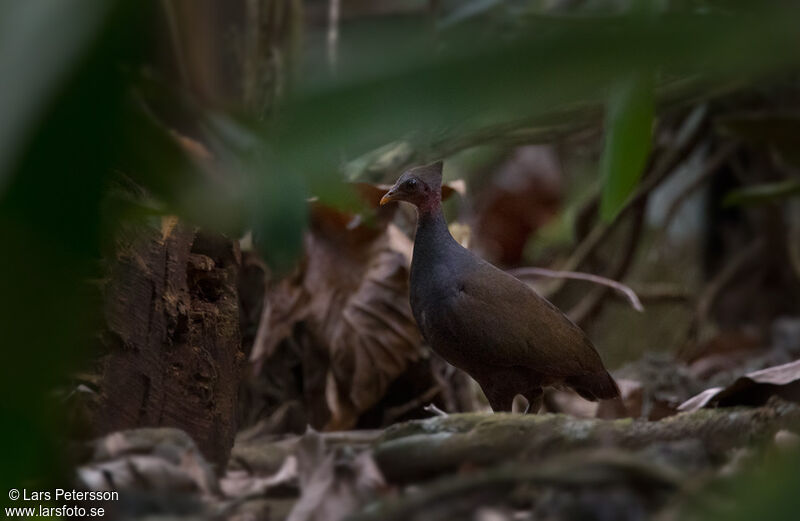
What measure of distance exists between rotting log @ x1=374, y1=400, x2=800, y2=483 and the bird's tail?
665mm

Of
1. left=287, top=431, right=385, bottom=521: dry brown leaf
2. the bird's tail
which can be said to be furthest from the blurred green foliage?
the bird's tail

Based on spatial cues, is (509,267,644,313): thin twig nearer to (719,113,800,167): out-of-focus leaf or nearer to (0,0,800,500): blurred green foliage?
(719,113,800,167): out-of-focus leaf

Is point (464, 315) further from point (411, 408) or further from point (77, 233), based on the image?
point (77, 233)

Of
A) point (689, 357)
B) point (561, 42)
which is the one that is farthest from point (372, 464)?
point (689, 357)

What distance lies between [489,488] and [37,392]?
2.36 feet

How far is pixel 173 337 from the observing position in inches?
69.0

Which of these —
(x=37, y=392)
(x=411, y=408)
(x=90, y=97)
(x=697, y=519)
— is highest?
(x=411, y=408)

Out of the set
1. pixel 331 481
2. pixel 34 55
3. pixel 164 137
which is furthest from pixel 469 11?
pixel 34 55

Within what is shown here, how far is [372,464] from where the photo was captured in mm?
1387

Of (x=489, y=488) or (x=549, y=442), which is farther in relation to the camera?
(x=549, y=442)

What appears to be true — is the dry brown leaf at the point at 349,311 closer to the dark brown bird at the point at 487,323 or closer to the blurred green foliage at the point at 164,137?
the dark brown bird at the point at 487,323

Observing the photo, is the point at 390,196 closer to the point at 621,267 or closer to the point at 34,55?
the point at 34,55

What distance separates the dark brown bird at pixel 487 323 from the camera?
2.45 m

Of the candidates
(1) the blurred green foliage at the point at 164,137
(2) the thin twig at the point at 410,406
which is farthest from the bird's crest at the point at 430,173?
(1) the blurred green foliage at the point at 164,137
